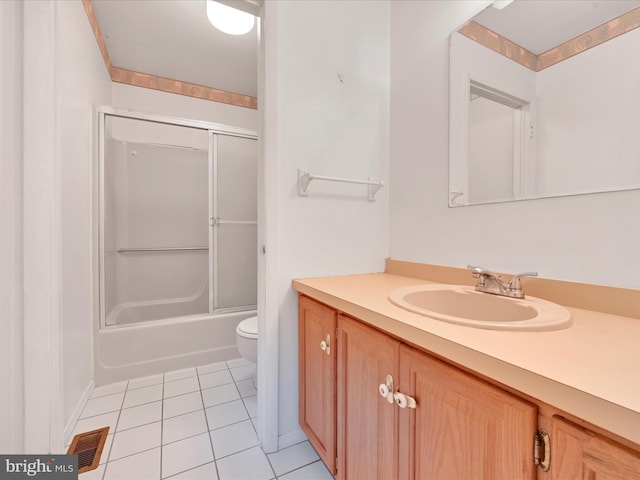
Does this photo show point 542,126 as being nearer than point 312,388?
Yes

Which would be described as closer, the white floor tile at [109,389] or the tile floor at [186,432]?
the tile floor at [186,432]

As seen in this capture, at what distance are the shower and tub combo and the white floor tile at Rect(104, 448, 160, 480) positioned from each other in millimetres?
827

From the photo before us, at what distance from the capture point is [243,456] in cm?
124

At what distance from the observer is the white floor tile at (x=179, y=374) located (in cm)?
193

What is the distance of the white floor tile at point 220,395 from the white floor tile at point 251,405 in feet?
0.22

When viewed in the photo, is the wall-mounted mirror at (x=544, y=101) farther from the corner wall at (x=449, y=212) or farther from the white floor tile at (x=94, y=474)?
the white floor tile at (x=94, y=474)

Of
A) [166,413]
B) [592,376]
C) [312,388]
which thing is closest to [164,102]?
[166,413]

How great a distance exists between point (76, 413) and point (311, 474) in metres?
1.32

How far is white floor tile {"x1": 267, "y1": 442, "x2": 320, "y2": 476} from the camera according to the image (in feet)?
3.88

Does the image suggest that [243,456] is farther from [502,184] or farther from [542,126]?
[542,126]

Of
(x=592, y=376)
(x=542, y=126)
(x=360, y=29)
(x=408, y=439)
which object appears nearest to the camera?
(x=592, y=376)

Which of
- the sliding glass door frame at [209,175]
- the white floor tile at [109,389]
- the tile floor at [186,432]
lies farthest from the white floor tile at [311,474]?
the sliding glass door frame at [209,175]

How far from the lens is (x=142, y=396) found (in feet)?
5.60

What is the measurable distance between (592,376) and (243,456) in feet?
4.48
